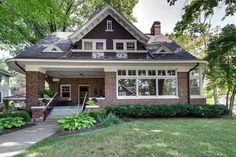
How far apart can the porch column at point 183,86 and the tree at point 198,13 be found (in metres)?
3.18

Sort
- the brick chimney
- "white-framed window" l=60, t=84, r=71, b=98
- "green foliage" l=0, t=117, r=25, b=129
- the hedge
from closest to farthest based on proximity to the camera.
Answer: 1. "green foliage" l=0, t=117, r=25, b=129
2. the hedge
3. "white-framed window" l=60, t=84, r=71, b=98
4. the brick chimney

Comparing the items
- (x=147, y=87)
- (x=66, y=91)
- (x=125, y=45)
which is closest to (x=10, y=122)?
(x=147, y=87)

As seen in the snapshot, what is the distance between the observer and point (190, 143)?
24.3ft

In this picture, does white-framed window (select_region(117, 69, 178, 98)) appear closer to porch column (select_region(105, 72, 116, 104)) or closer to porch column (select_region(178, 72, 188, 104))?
porch column (select_region(178, 72, 188, 104))

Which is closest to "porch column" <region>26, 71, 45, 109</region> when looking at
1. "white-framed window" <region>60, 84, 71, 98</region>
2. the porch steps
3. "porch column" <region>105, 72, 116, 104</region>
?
the porch steps

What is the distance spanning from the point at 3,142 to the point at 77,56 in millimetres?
10265

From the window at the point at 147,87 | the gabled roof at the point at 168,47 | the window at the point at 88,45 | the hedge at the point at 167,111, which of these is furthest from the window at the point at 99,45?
the hedge at the point at 167,111

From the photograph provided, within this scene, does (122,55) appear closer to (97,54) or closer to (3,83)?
(97,54)

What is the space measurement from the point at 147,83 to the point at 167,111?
298 centimetres

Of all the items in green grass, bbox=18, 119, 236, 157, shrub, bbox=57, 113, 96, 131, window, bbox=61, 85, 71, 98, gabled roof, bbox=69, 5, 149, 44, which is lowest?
green grass, bbox=18, 119, 236, 157

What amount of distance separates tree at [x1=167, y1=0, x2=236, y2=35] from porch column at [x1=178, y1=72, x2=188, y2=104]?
3.18m

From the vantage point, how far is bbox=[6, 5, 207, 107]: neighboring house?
1631cm

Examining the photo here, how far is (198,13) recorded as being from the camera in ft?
58.0

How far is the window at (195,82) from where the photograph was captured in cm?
1799
